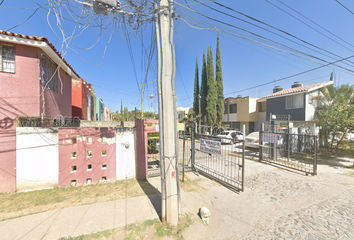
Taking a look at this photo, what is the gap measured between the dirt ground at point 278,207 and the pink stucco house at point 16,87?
552 centimetres

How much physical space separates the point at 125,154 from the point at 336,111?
11398mm

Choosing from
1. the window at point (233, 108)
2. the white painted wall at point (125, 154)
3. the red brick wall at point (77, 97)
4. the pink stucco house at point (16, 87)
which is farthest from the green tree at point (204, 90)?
the pink stucco house at point (16, 87)

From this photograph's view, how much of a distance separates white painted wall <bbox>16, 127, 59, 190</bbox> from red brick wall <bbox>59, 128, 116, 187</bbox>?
0.19m

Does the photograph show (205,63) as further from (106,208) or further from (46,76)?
(106,208)

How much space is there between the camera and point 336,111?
8398mm

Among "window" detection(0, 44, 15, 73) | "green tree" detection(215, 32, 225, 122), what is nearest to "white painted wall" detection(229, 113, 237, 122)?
"green tree" detection(215, 32, 225, 122)

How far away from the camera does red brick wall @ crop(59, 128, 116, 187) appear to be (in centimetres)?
498

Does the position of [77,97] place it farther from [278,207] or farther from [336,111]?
[336,111]

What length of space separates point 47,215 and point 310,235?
5785 mm

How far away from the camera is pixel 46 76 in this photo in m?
6.13

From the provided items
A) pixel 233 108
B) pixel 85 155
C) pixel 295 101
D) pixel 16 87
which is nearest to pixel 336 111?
pixel 295 101

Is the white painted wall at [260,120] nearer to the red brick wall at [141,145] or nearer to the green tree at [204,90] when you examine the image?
the green tree at [204,90]

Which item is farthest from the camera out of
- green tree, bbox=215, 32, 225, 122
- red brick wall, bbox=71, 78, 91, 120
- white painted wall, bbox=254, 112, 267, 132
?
green tree, bbox=215, 32, 225, 122

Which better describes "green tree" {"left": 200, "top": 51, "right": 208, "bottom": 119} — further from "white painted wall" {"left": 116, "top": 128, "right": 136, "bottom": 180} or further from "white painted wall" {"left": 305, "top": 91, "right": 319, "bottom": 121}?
"white painted wall" {"left": 116, "top": 128, "right": 136, "bottom": 180}
